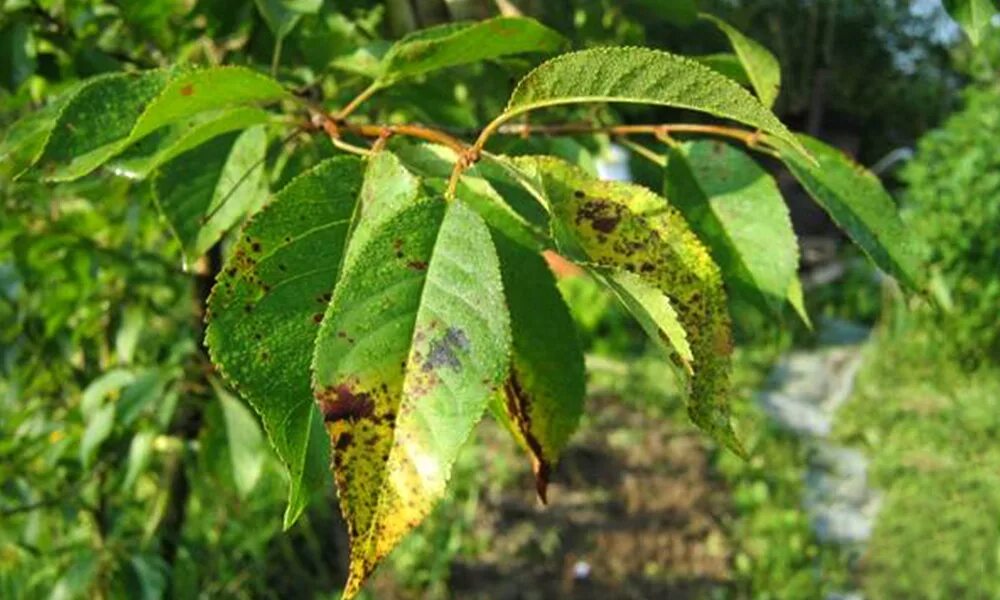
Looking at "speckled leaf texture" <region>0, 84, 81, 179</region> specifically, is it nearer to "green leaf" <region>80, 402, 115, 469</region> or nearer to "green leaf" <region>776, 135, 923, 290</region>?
"green leaf" <region>776, 135, 923, 290</region>

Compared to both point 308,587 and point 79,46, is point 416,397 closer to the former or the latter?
point 79,46

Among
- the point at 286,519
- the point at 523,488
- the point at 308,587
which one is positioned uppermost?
the point at 286,519

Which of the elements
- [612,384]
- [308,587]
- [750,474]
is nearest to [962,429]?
[750,474]

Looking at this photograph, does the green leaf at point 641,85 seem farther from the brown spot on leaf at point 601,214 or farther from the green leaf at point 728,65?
the green leaf at point 728,65

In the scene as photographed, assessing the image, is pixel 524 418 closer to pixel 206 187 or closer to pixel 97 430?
pixel 206 187

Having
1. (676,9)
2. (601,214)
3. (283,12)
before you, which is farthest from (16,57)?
(601,214)

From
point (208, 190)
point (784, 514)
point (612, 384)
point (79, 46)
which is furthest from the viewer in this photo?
point (612, 384)

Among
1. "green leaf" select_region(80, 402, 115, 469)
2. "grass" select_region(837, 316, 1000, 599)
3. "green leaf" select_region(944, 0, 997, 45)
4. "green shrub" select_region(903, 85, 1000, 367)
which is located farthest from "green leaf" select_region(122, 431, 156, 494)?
"green shrub" select_region(903, 85, 1000, 367)

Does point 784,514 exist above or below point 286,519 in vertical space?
below
